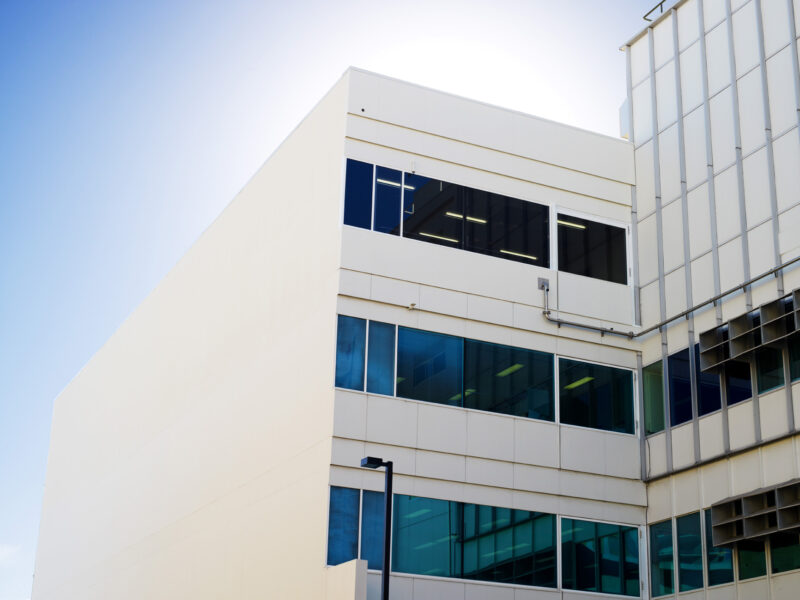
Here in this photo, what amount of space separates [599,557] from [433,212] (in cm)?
925

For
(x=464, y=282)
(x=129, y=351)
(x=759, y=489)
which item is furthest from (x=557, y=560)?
(x=129, y=351)

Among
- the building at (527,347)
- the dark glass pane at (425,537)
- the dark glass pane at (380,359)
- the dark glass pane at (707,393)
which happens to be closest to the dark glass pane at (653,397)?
the building at (527,347)

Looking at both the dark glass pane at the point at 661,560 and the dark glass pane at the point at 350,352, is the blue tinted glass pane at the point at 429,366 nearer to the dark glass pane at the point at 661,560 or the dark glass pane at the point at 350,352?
the dark glass pane at the point at 350,352

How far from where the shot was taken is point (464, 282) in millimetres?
27422

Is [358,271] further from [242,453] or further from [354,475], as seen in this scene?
[242,453]

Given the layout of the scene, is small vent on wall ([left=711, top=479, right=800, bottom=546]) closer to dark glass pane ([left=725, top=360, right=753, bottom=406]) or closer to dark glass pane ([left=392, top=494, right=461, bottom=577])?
dark glass pane ([left=725, top=360, right=753, bottom=406])

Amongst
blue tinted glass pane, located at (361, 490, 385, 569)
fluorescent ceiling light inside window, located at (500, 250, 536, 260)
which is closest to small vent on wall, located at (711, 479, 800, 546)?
blue tinted glass pane, located at (361, 490, 385, 569)

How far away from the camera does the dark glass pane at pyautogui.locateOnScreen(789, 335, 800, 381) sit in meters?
24.0

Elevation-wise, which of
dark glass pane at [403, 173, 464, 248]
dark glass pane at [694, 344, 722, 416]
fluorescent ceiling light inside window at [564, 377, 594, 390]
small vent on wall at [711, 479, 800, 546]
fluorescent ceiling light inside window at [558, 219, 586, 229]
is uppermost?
fluorescent ceiling light inside window at [558, 219, 586, 229]

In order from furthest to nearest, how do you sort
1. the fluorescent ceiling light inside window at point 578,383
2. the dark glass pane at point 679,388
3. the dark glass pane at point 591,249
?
the dark glass pane at point 591,249 → the fluorescent ceiling light inside window at point 578,383 → the dark glass pane at point 679,388

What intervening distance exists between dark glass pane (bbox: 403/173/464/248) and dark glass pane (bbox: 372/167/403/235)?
9.1 inches

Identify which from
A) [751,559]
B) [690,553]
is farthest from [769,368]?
[690,553]

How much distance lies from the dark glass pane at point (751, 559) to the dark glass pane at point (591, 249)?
26.7 feet

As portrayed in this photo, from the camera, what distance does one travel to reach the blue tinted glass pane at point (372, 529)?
78.3 ft
